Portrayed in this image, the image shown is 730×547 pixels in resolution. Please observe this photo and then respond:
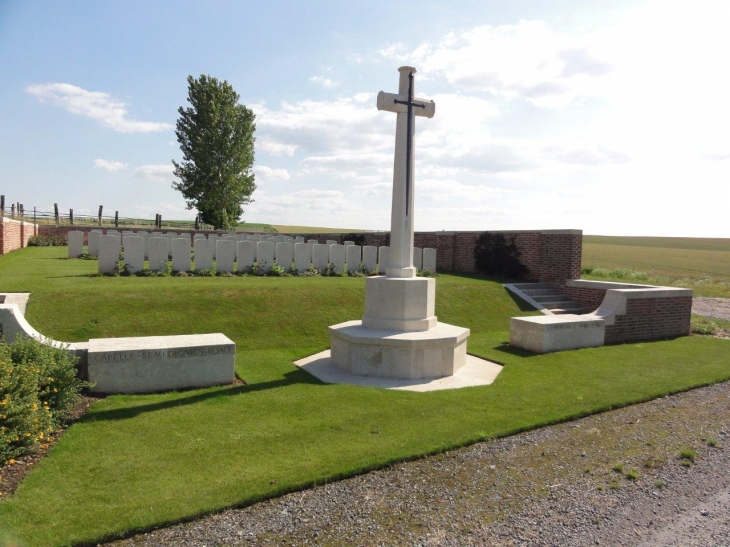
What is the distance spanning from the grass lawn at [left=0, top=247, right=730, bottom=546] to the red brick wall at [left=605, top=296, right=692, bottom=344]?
42 cm

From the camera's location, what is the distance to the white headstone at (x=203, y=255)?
13156 mm

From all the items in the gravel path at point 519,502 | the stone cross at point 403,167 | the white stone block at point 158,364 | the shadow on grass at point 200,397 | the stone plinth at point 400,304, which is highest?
the stone cross at point 403,167

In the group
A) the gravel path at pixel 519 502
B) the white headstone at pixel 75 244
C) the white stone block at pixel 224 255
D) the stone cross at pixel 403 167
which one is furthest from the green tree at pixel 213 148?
the gravel path at pixel 519 502

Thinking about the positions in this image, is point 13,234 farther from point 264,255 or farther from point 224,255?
point 264,255

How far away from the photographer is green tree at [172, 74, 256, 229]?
3303cm

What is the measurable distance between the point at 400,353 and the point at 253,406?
8.43ft

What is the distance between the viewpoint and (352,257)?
51.9 ft

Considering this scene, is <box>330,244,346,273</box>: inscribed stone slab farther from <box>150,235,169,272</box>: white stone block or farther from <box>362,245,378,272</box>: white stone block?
<box>150,235,169,272</box>: white stone block

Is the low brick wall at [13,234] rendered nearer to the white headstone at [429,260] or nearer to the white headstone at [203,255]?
the white headstone at [203,255]

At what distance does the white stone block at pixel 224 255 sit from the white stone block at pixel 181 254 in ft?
2.61

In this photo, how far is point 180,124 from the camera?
33.8 m

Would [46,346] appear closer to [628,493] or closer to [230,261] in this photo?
[628,493]

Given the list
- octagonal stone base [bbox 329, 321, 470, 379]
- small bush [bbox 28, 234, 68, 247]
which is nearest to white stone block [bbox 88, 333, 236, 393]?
octagonal stone base [bbox 329, 321, 470, 379]

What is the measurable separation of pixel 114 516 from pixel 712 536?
458 centimetres
